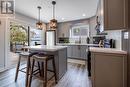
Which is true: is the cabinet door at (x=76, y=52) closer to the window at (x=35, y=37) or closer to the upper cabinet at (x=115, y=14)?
the window at (x=35, y=37)

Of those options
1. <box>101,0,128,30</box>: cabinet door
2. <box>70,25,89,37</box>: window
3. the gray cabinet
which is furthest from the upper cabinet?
<box>70,25,89,37</box>: window

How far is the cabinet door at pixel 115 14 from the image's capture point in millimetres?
1689

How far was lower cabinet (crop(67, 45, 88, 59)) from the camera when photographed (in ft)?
17.0

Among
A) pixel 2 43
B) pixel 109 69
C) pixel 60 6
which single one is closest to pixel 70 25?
pixel 60 6

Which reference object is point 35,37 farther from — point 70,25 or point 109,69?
point 109,69

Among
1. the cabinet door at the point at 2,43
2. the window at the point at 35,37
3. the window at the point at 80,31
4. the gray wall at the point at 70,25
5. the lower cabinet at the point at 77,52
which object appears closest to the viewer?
the cabinet door at the point at 2,43

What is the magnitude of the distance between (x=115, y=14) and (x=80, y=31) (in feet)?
13.9

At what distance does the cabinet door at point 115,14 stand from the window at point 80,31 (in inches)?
156

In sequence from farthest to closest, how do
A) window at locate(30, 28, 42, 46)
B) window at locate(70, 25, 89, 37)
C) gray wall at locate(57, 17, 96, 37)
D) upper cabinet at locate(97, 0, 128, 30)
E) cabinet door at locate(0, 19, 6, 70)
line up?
1. window at locate(70, 25, 89, 37)
2. window at locate(30, 28, 42, 46)
3. gray wall at locate(57, 17, 96, 37)
4. cabinet door at locate(0, 19, 6, 70)
5. upper cabinet at locate(97, 0, 128, 30)

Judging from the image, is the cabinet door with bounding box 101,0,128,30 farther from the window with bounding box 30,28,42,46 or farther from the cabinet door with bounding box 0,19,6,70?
the window with bounding box 30,28,42,46

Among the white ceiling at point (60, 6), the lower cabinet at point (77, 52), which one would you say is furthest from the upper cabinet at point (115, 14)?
the lower cabinet at point (77, 52)

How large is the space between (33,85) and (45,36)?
4.58 m

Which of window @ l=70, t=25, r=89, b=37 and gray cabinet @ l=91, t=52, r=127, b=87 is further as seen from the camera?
window @ l=70, t=25, r=89, b=37

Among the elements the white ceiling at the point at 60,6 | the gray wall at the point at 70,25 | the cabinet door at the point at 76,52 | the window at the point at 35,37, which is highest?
the white ceiling at the point at 60,6
